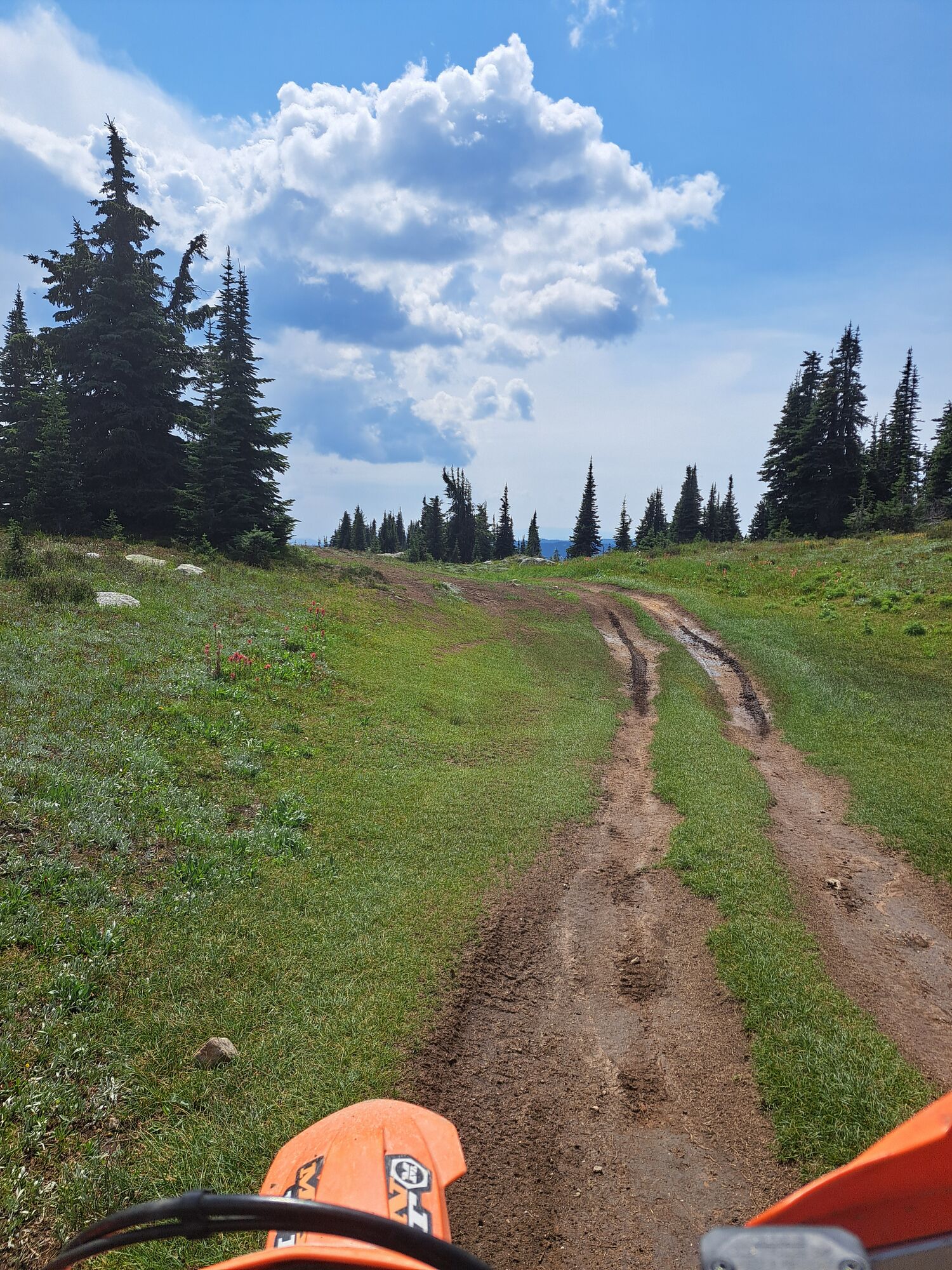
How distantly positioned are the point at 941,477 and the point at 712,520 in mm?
37228

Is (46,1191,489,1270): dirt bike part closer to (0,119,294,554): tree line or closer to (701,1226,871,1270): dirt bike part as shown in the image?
(701,1226,871,1270): dirt bike part

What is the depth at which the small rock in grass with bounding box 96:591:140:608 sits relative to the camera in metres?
16.0

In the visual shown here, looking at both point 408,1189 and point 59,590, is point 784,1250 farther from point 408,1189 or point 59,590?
point 59,590

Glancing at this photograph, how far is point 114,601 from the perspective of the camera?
16250 mm

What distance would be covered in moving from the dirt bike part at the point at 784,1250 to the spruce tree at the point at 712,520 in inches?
3368

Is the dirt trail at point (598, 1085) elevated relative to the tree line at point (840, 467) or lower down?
lower down

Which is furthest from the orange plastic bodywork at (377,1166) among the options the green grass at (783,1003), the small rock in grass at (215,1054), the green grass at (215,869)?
the green grass at (783,1003)

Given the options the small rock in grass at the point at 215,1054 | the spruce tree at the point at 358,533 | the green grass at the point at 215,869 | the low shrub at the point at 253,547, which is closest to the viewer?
the green grass at the point at 215,869

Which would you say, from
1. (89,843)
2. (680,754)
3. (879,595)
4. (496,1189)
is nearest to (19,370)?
(89,843)

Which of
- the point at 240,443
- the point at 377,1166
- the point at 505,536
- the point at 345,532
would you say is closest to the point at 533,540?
the point at 505,536

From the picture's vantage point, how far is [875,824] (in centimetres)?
1091

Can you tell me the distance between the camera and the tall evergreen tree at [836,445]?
164ft

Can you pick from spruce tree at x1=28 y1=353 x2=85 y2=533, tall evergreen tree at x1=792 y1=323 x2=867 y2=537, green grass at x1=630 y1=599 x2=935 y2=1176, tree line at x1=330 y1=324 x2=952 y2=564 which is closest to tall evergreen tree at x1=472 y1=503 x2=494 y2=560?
tree line at x1=330 y1=324 x2=952 y2=564

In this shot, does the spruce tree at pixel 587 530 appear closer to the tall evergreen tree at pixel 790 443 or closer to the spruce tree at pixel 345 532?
the tall evergreen tree at pixel 790 443
